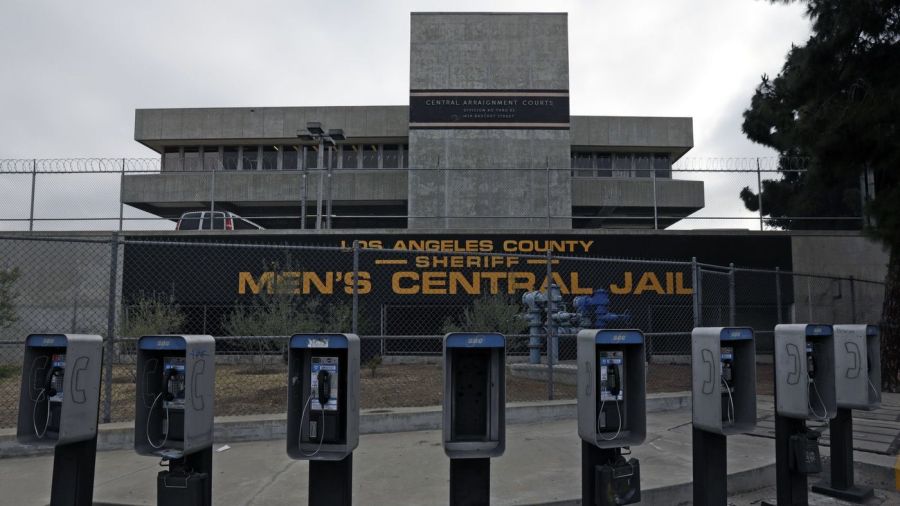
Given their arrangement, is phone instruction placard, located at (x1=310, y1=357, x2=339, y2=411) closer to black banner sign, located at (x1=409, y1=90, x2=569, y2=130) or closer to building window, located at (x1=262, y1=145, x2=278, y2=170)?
black banner sign, located at (x1=409, y1=90, x2=569, y2=130)

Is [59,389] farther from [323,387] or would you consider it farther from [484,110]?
[484,110]

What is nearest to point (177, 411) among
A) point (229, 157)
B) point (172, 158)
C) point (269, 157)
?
point (269, 157)

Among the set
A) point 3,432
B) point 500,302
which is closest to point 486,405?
point 3,432

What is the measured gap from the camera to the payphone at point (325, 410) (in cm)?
467

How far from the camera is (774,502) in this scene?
19.7ft

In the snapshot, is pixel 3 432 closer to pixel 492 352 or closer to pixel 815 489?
pixel 492 352

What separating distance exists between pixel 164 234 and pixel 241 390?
650cm

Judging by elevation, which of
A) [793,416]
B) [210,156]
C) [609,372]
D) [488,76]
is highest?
[488,76]

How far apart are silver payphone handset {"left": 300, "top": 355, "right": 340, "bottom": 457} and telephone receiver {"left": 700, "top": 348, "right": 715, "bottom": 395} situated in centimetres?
289

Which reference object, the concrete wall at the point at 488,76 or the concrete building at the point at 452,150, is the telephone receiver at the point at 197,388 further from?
the concrete wall at the point at 488,76

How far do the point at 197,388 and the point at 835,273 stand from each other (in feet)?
54.1

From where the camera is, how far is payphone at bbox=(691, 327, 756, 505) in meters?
5.14

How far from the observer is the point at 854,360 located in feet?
21.7

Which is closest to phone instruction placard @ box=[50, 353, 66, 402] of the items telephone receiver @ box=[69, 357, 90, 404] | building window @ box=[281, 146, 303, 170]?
telephone receiver @ box=[69, 357, 90, 404]
